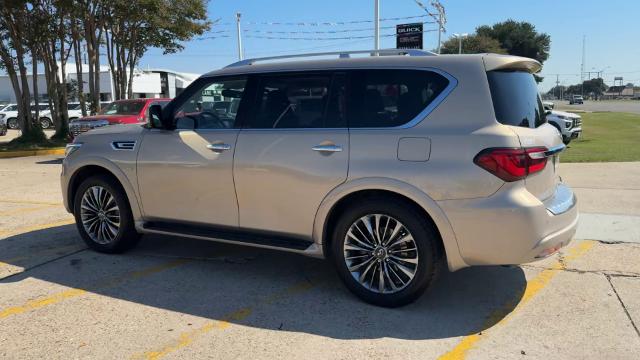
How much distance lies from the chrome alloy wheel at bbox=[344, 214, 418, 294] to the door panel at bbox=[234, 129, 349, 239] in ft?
1.24

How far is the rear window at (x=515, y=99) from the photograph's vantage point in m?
3.97

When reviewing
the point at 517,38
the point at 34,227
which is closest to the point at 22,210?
the point at 34,227

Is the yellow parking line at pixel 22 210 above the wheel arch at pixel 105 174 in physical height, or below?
below

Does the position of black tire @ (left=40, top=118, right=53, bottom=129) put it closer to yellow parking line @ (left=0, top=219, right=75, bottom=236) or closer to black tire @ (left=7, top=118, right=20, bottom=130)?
black tire @ (left=7, top=118, right=20, bottom=130)

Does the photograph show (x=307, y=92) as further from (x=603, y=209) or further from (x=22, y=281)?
(x=603, y=209)

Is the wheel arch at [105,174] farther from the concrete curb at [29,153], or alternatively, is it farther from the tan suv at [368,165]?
the concrete curb at [29,153]

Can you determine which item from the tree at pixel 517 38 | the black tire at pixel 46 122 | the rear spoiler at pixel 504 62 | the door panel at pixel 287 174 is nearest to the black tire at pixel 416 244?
the door panel at pixel 287 174

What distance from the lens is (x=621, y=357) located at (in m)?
3.45

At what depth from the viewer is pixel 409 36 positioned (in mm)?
26891

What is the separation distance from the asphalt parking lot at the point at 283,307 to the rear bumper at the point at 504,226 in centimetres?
54

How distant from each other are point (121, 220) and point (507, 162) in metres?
3.77

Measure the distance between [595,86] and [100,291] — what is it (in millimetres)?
182389

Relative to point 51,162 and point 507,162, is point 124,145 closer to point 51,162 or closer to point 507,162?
point 507,162

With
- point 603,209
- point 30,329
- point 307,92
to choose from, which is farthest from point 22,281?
point 603,209
